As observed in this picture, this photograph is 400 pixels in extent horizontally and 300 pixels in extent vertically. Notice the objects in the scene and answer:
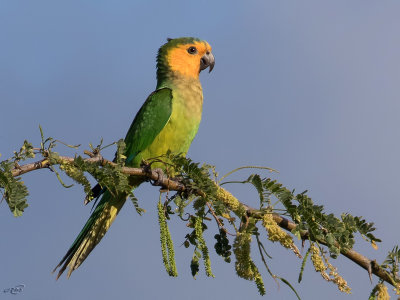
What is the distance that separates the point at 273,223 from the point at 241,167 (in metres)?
0.59

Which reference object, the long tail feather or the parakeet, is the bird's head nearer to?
the parakeet

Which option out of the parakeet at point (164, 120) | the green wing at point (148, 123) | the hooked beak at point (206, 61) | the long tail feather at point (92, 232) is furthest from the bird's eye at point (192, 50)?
the long tail feather at point (92, 232)

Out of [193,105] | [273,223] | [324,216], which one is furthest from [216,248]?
[193,105]

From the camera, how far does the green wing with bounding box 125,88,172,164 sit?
5.96m

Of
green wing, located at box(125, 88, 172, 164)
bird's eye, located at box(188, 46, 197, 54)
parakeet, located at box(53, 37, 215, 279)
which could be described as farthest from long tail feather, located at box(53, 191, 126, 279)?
bird's eye, located at box(188, 46, 197, 54)

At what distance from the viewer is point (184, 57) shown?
7.12 metres

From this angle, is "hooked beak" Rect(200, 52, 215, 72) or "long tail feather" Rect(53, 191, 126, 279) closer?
"long tail feather" Rect(53, 191, 126, 279)

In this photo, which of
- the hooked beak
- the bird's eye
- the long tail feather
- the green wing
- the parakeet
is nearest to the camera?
the long tail feather

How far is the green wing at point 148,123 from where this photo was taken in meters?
5.96

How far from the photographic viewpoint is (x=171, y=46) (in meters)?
7.16

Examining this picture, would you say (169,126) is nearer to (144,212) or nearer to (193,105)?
(193,105)

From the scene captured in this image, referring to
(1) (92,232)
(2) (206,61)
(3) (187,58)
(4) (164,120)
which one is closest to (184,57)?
(3) (187,58)

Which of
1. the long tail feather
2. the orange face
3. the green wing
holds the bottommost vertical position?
the long tail feather

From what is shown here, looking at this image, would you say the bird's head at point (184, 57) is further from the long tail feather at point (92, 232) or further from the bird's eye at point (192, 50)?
the long tail feather at point (92, 232)
